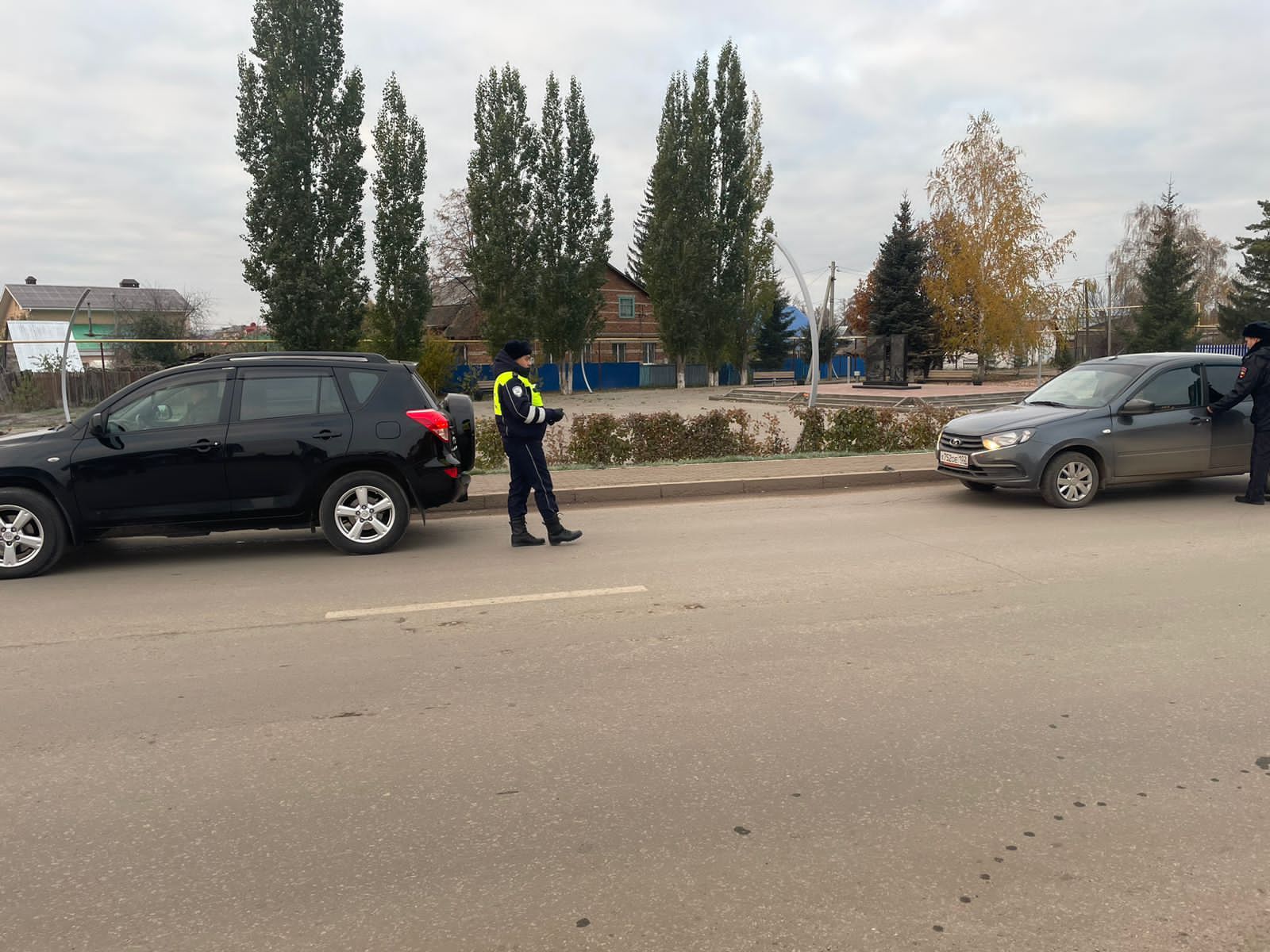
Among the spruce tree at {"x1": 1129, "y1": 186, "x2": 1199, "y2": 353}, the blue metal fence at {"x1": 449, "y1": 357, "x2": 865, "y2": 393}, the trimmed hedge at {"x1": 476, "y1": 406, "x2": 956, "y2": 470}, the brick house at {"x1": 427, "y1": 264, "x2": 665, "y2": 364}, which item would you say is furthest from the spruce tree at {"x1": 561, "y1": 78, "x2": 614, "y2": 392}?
the trimmed hedge at {"x1": 476, "y1": 406, "x2": 956, "y2": 470}

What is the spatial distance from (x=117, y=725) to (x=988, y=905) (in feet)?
12.5

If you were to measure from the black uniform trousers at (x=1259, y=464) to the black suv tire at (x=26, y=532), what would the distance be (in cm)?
1149

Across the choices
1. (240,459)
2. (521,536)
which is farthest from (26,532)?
(521,536)

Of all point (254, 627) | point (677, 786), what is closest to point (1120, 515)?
point (677, 786)

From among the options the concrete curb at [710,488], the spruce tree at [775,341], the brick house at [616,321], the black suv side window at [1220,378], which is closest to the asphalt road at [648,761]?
the concrete curb at [710,488]

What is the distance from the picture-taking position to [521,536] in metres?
8.37

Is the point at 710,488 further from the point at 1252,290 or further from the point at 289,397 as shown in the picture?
the point at 1252,290

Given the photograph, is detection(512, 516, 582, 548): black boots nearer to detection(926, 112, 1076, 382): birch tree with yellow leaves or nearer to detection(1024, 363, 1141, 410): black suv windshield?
detection(1024, 363, 1141, 410): black suv windshield

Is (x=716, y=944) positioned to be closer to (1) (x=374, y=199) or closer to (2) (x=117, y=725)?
(2) (x=117, y=725)

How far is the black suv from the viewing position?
7484 mm

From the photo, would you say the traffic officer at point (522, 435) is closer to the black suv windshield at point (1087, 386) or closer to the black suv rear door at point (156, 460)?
the black suv rear door at point (156, 460)

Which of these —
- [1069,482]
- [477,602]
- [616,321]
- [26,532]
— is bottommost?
[477,602]

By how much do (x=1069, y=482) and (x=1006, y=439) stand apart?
2.62ft

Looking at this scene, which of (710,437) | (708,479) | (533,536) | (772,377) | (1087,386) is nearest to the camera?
(533,536)
